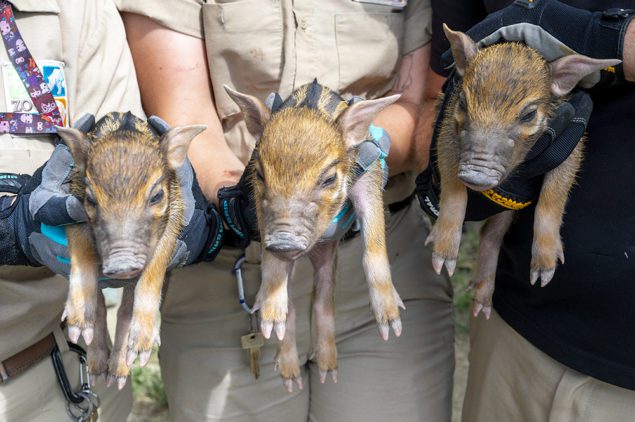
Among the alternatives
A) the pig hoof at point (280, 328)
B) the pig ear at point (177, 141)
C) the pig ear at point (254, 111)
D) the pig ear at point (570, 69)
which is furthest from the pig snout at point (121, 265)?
the pig ear at point (570, 69)

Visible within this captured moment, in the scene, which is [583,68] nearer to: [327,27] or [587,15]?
[587,15]

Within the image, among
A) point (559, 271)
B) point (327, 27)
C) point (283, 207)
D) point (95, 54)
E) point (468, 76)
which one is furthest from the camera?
point (327, 27)

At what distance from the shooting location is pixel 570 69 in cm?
241

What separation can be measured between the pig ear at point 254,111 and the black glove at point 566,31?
842 mm

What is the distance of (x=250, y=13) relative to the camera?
3121 millimetres

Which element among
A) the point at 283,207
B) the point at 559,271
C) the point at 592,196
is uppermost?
the point at 283,207

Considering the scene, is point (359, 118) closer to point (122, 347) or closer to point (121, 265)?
point (121, 265)

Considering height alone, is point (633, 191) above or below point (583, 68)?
below

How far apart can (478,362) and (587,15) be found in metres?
1.64

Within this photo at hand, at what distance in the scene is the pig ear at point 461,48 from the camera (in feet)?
8.14

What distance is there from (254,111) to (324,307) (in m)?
0.87

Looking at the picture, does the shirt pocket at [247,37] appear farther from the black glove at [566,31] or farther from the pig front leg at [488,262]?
the pig front leg at [488,262]

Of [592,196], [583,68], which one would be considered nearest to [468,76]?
[583,68]

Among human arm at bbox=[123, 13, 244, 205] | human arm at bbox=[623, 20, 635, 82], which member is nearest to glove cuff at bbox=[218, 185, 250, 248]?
human arm at bbox=[123, 13, 244, 205]
